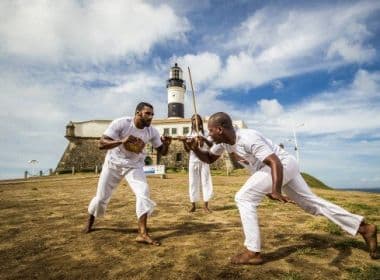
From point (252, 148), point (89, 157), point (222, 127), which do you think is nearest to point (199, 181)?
point (222, 127)

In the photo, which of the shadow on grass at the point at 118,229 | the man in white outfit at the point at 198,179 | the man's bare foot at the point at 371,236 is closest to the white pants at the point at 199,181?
the man in white outfit at the point at 198,179

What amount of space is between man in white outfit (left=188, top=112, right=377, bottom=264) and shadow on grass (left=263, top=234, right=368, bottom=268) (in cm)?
35

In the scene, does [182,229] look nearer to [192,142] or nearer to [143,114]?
[192,142]

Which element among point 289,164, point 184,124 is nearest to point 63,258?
point 289,164

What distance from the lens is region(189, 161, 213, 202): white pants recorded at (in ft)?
25.6

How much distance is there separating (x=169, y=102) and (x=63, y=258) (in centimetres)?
5765

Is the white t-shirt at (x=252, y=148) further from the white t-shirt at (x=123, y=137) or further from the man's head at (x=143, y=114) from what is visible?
the white t-shirt at (x=123, y=137)

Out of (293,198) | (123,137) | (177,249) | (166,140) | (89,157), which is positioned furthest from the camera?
(89,157)

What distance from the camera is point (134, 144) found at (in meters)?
5.30

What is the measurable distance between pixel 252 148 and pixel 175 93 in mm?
57493

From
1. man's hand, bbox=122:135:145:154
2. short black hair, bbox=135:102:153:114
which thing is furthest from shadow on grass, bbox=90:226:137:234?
short black hair, bbox=135:102:153:114

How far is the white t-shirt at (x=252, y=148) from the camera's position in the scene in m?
3.81

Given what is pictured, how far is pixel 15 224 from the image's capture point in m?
6.21

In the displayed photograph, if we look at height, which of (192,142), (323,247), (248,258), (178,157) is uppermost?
Answer: (178,157)
